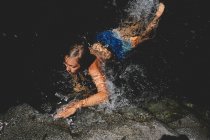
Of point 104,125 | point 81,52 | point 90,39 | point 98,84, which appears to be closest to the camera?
point 104,125

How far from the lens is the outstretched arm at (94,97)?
4.23m

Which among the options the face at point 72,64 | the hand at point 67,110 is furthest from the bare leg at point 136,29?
the hand at point 67,110

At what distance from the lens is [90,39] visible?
4621 millimetres

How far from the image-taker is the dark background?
14.3 feet

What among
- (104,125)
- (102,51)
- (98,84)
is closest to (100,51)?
(102,51)

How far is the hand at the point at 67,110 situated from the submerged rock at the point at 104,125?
6 centimetres

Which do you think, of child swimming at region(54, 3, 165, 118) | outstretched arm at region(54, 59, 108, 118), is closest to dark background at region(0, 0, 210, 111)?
child swimming at region(54, 3, 165, 118)

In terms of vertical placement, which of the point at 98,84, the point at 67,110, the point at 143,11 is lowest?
the point at 67,110

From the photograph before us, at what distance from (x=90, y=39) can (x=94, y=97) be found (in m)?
0.86

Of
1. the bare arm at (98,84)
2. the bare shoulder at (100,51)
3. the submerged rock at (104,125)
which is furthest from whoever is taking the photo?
the bare arm at (98,84)

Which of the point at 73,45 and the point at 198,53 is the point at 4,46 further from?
the point at 198,53

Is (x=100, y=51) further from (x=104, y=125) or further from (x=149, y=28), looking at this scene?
(x=104, y=125)

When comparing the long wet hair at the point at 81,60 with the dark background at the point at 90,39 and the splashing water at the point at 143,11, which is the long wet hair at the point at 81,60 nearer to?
the dark background at the point at 90,39

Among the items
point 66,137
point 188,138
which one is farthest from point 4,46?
point 188,138
